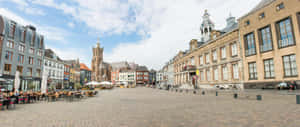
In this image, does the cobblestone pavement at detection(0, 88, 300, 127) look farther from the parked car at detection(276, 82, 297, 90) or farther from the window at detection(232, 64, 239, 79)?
the window at detection(232, 64, 239, 79)

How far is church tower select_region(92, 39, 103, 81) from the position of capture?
110 metres

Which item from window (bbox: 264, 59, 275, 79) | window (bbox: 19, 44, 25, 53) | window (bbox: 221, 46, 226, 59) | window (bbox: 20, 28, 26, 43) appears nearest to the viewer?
window (bbox: 264, 59, 275, 79)

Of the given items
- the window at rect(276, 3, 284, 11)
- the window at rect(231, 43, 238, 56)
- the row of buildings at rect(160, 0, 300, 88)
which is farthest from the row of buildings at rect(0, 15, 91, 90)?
the window at rect(276, 3, 284, 11)

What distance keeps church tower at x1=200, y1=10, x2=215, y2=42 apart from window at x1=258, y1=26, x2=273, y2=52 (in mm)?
22041

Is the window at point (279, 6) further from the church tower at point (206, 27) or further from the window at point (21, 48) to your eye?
the window at point (21, 48)

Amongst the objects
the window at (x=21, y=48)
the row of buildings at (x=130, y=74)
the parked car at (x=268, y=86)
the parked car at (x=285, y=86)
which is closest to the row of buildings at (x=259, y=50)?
the parked car at (x=268, y=86)

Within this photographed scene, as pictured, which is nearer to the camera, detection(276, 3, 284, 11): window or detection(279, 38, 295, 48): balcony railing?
detection(279, 38, 295, 48): balcony railing

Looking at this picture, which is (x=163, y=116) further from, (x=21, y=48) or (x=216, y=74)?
(x=21, y=48)

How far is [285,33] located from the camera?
18.8 meters

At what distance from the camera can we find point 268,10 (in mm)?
20344

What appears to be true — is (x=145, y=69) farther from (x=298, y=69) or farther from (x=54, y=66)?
(x=298, y=69)

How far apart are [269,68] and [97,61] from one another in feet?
353

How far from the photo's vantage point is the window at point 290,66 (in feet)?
57.9

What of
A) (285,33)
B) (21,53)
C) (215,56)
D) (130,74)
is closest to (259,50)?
(285,33)
